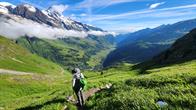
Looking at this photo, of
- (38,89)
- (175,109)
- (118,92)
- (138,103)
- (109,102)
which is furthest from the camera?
(38,89)

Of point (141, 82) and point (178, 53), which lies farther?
point (178, 53)

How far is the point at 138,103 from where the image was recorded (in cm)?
2711

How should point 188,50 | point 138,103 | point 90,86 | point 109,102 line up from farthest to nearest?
A: point 188,50 < point 90,86 < point 109,102 < point 138,103

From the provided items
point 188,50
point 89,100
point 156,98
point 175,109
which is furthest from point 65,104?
point 188,50

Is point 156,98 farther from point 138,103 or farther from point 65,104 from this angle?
point 65,104

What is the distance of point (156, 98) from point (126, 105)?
8.43 ft

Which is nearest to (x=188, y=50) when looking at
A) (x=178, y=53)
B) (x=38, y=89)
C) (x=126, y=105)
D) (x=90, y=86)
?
(x=178, y=53)

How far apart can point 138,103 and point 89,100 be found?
7.73 m

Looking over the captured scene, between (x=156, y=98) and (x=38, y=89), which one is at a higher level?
(x=156, y=98)

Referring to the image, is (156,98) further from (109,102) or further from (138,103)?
(109,102)

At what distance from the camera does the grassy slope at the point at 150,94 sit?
86.9ft

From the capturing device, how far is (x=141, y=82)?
3331 centimetres

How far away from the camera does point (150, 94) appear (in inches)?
1123

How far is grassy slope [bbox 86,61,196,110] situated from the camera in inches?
1043
